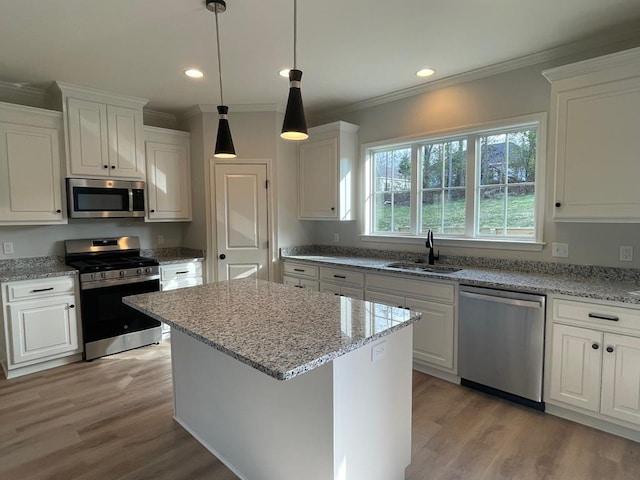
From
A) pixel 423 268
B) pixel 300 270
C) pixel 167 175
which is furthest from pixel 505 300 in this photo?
pixel 167 175

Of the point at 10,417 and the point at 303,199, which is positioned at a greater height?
the point at 303,199

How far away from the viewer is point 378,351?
166 cm

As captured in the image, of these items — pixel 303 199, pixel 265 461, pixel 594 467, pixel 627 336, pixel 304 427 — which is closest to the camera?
pixel 304 427

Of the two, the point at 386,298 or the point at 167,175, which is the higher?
the point at 167,175

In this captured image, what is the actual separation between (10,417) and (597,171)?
14.1ft

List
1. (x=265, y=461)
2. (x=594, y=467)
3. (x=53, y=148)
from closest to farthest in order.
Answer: (x=265, y=461) < (x=594, y=467) < (x=53, y=148)

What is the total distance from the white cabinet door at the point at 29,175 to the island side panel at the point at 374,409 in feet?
11.0

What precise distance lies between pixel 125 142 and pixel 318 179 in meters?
2.06

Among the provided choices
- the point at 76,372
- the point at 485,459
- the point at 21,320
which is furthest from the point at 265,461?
the point at 21,320

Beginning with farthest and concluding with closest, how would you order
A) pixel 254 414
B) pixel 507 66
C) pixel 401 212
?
pixel 401 212, pixel 507 66, pixel 254 414

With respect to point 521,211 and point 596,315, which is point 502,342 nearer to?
point 596,315

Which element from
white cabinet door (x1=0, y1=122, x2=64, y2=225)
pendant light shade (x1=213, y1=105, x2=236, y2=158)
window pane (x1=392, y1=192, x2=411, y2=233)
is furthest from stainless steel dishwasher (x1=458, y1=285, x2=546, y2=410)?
white cabinet door (x1=0, y1=122, x2=64, y2=225)

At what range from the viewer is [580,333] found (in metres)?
2.33

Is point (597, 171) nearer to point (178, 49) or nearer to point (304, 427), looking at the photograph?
point (304, 427)
